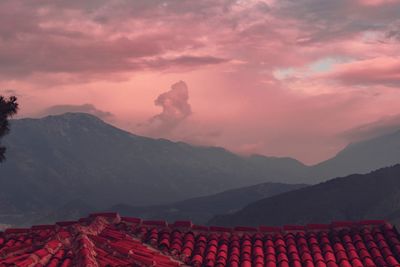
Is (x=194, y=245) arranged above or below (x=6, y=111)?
below

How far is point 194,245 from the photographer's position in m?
20.4

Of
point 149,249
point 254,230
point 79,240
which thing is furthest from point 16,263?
point 254,230

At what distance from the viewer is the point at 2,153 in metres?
53.2

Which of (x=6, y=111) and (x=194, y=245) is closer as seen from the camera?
(x=194, y=245)

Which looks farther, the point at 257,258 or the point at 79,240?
the point at 257,258

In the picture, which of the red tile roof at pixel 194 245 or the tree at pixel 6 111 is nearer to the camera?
the red tile roof at pixel 194 245

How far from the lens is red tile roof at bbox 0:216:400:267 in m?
16.9

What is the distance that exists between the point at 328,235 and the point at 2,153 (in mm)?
39665

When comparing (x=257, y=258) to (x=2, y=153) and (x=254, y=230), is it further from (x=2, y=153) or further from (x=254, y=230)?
(x=2, y=153)

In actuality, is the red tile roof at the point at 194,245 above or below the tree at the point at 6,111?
below

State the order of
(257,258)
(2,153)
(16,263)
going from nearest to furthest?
(16,263)
(257,258)
(2,153)

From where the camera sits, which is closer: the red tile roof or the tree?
the red tile roof

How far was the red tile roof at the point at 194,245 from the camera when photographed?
16859 millimetres

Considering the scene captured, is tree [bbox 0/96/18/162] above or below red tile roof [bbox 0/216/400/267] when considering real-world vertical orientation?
above
